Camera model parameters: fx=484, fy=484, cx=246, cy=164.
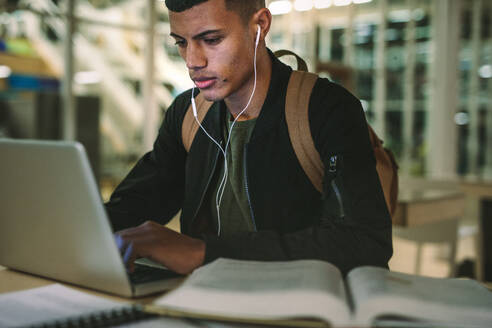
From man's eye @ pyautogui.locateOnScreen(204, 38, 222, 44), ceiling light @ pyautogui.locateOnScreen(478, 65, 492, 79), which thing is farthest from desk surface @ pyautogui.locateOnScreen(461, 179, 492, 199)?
man's eye @ pyautogui.locateOnScreen(204, 38, 222, 44)

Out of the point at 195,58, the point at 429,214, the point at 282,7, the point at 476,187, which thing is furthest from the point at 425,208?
the point at 282,7

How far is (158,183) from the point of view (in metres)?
1.40

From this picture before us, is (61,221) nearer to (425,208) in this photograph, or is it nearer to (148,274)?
(148,274)

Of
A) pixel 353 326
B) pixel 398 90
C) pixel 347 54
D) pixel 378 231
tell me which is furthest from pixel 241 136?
pixel 398 90

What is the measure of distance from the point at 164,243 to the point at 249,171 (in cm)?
41

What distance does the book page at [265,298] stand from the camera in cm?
58

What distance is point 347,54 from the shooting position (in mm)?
6137

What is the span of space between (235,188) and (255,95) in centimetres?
26

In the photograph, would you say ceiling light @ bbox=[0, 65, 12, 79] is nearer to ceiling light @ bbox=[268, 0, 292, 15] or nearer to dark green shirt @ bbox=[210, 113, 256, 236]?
ceiling light @ bbox=[268, 0, 292, 15]

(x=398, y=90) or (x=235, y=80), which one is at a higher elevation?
(x=398, y=90)

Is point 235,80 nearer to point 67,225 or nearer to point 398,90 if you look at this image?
point 67,225

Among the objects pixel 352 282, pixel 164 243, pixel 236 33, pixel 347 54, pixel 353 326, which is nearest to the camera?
pixel 353 326

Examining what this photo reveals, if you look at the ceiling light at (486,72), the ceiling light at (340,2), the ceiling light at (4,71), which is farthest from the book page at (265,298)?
the ceiling light at (340,2)

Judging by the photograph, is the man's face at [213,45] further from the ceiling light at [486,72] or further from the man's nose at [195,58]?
the ceiling light at [486,72]
